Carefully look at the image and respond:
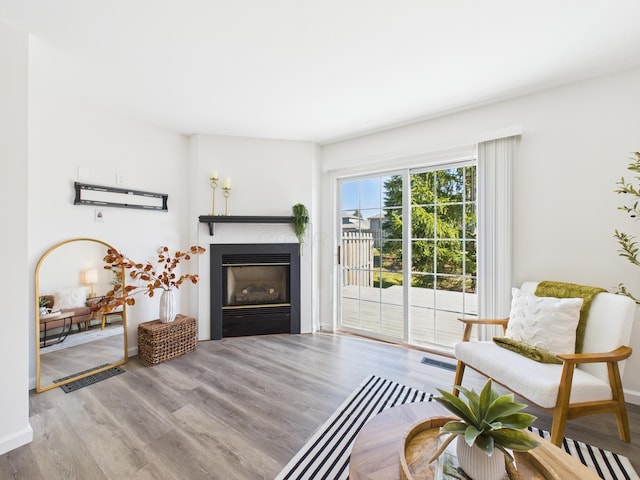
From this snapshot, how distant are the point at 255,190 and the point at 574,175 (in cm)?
313

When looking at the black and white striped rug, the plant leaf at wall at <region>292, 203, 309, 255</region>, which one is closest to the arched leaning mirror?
the plant leaf at wall at <region>292, 203, 309, 255</region>

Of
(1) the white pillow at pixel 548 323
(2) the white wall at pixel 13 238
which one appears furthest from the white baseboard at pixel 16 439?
(1) the white pillow at pixel 548 323

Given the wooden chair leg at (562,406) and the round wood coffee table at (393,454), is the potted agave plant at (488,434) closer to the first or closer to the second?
the round wood coffee table at (393,454)

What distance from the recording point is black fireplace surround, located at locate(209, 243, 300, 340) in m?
3.23

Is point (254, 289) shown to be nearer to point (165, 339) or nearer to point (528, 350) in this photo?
point (165, 339)

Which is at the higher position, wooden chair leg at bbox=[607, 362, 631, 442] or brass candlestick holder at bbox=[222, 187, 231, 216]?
brass candlestick holder at bbox=[222, 187, 231, 216]

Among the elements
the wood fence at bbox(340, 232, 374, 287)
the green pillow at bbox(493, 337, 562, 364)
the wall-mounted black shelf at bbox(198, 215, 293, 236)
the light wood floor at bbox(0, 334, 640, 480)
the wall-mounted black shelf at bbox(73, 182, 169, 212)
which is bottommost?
the light wood floor at bbox(0, 334, 640, 480)

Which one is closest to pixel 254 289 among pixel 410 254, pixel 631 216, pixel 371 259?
pixel 371 259

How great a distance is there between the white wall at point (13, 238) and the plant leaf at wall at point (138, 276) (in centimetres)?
87

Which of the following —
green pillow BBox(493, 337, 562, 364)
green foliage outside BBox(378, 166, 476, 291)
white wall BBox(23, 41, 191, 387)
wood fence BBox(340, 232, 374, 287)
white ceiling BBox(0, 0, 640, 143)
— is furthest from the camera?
wood fence BBox(340, 232, 374, 287)

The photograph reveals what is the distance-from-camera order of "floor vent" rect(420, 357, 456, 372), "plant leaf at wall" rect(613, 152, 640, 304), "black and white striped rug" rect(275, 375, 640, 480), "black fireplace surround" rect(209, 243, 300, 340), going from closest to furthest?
"black and white striped rug" rect(275, 375, 640, 480), "plant leaf at wall" rect(613, 152, 640, 304), "floor vent" rect(420, 357, 456, 372), "black fireplace surround" rect(209, 243, 300, 340)

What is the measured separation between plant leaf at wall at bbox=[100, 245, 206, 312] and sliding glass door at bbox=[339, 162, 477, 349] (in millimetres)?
1903

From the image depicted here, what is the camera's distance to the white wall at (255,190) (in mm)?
3213

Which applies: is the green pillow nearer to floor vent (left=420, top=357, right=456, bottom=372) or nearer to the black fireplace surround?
floor vent (left=420, top=357, right=456, bottom=372)
